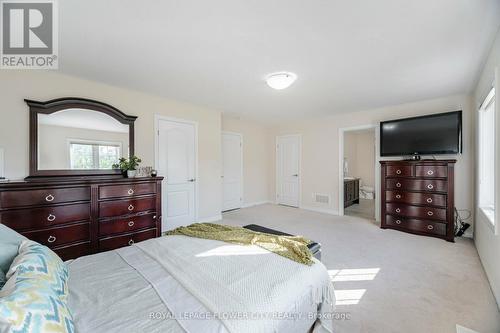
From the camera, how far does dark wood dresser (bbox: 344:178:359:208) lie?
18.5 feet

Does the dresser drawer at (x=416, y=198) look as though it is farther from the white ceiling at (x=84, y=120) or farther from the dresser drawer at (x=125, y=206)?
the white ceiling at (x=84, y=120)

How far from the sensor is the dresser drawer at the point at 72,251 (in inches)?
89.9

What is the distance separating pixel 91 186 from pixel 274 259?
2.29 metres

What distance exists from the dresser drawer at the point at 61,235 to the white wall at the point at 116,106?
88 centimetres

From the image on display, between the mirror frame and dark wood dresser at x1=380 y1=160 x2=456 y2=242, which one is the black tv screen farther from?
the mirror frame

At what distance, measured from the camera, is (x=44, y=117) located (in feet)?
8.79

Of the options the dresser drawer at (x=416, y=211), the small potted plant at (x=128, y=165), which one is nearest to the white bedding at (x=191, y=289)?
the small potted plant at (x=128, y=165)

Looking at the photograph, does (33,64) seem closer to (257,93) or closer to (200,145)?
(200,145)

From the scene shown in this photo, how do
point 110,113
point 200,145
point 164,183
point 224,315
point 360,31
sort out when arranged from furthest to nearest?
point 200,145
point 164,183
point 110,113
point 360,31
point 224,315

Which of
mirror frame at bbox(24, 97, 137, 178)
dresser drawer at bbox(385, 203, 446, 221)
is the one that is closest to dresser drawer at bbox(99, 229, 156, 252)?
mirror frame at bbox(24, 97, 137, 178)

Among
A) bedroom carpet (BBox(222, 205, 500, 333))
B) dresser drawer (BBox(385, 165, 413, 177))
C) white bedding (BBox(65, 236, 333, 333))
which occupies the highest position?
dresser drawer (BBox(385, 165, 413, 177))

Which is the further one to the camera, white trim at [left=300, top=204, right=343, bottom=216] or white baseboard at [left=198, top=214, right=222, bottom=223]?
white trim at [left=300, top=204, right=343, bottom=216]

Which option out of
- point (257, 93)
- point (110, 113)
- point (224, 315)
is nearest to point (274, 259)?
point (224, 315)
